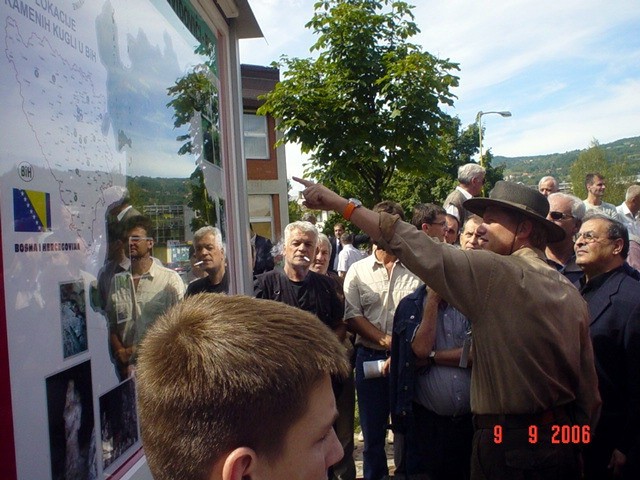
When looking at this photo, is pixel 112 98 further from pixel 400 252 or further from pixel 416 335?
pixel 416 335

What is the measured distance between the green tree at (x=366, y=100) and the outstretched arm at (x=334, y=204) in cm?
606

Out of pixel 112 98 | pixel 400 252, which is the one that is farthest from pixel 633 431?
pixel 112 98

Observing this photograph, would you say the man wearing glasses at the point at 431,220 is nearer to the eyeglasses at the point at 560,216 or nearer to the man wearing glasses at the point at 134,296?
the eyeglasses at the point at 560,216

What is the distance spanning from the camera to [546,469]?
2.62 metres

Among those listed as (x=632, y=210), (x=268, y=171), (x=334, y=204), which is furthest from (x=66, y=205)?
(x=268, y=171)

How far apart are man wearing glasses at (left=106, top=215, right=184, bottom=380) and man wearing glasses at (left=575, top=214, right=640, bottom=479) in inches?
101

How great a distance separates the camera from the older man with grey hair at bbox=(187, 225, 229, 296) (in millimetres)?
2168

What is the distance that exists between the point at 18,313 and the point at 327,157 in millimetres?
7963

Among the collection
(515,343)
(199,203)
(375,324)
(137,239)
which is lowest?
(375,324)

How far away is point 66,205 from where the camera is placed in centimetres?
114

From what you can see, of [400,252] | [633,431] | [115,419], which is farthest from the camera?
[633,431]

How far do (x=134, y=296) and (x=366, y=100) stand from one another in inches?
299

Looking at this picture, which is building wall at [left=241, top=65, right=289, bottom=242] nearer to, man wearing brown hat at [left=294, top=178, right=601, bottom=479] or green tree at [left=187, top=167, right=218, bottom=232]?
man wearing brown hat at [left=294, top=178, right=601, bottom=479]
